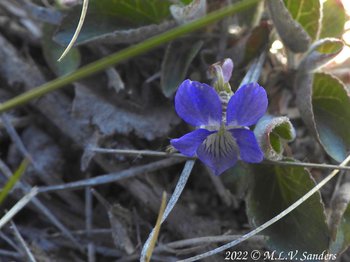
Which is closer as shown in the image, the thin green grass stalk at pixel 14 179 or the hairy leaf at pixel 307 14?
the thin green grass stalk at pixel 14 179

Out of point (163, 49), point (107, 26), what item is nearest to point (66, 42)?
point (107, 26)

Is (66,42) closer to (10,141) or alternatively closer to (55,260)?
(10,141)

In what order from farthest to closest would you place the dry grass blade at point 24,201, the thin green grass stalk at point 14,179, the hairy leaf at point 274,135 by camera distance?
the dry grass blade at point 24,201, the hairy leaf at point 274,135, the thin green grass stalk at point 14,179

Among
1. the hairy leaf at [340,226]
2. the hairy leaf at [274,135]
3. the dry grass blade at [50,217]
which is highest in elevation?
the hairy leaf at [274,135]

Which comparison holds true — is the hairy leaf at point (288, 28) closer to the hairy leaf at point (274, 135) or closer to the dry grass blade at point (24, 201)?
the hairy leaf at point (274, 135)

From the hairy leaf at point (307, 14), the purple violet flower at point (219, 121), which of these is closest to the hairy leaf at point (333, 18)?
the hairy leaf at point (307, 14)

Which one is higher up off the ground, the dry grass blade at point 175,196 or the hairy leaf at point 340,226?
the dry grass blade at point 175,196

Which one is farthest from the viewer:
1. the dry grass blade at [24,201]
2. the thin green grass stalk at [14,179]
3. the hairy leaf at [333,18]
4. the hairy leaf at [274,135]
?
the hairy leaf at [333,18]

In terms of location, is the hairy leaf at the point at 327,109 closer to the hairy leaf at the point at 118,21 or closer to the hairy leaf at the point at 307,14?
the hairy leaf at the point at 307,14
